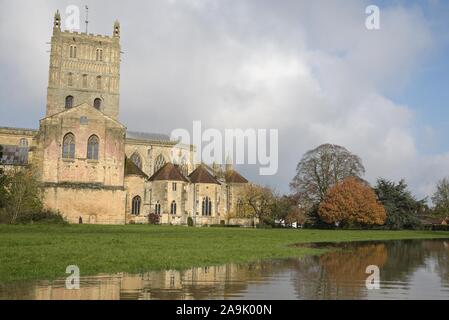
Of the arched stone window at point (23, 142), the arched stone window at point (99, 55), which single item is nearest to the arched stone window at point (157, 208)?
the arched stone window at point (23, 142)

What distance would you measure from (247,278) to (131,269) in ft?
12.2

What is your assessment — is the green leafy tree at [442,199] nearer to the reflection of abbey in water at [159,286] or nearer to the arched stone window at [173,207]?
the arched stone window at [173,207]

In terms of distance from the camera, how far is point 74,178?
224 feet

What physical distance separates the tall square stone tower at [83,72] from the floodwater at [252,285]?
71724 millimetres

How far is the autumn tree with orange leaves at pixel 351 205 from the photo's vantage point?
66.5 m

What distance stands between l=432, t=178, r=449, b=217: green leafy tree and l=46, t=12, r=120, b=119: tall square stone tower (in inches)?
2081

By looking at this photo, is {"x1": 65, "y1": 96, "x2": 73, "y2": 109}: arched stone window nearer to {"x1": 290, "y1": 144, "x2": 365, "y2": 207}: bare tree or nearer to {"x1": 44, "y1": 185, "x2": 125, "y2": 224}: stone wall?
{"x1": 44, "y1": 185, "x2": 125, "y2": 224}: stone wall

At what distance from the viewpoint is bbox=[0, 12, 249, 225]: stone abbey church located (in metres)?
67.5

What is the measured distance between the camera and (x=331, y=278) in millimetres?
16188

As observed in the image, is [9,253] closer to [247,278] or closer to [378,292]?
[247,278]

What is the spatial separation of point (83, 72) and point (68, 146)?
70.2 feet

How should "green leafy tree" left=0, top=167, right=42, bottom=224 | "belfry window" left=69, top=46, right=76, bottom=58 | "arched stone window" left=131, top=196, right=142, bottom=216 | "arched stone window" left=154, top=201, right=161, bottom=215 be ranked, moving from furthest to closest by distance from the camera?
1. "belfry window" left=69, top=46, right=76, bottom=58
2. "arched stone window" left=154, top=201, right=161, bottom=215
3. "arched stone window" left=131, top=196, right=142, bottom=216
4. "green leafy tree" left=0, top=167, right=42, bottom=224

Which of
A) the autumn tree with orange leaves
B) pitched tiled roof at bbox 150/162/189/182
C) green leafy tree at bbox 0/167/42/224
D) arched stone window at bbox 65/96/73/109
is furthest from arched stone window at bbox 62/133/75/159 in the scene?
the autumn tree with orange leaves
